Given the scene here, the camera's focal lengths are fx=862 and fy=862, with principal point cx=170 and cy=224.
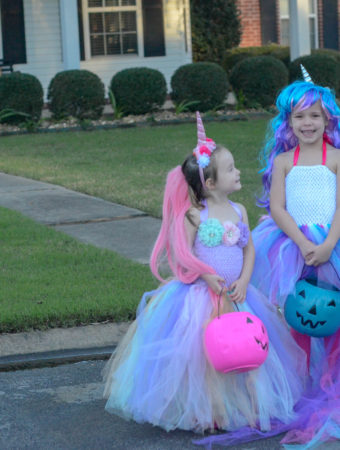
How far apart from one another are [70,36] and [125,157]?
23.4ft

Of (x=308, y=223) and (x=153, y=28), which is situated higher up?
(x=153, y=28)

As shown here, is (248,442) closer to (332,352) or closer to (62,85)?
(332,352)

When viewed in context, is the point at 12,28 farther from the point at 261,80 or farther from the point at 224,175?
the point at 224,175

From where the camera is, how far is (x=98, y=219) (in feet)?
25.8

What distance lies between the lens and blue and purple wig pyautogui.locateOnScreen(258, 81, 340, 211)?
12.9ft

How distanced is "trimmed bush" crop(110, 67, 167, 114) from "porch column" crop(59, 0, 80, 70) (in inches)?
69.1

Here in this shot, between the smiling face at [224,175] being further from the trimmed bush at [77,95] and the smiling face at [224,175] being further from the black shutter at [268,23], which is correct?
the black shutter at [268,23]

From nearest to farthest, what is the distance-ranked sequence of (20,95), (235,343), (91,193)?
(235,343)
(91,193)
(20,95)

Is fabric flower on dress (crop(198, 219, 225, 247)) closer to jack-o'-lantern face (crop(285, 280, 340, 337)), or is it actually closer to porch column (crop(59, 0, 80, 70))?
jack-o'-lantern face (crop(285, 280, 340, 337))

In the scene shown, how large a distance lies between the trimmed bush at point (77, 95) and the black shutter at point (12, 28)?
4.43 meters

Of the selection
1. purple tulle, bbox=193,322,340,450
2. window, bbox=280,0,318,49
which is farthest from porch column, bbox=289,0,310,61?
purple tulle, bbox=193,322,340,450

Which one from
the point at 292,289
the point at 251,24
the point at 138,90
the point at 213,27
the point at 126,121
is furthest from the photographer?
the point at 251,24

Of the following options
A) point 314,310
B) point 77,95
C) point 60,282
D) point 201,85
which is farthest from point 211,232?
point 201,85

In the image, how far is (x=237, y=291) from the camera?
373 cm
